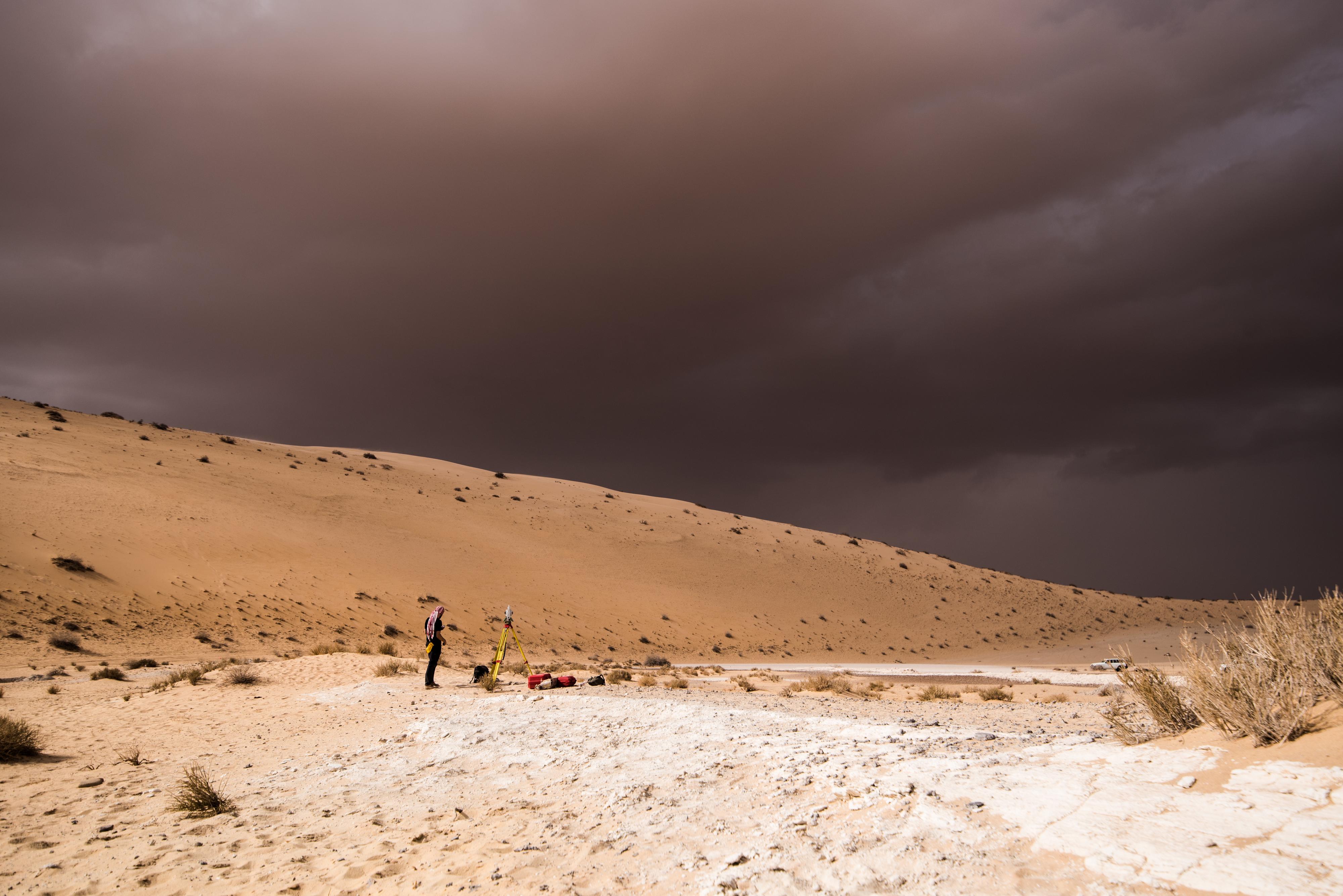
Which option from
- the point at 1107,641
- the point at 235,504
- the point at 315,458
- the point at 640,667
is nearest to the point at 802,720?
the point at 640,667

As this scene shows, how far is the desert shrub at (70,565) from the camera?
89.4 ft

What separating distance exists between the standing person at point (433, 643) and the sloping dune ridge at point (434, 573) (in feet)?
42.2

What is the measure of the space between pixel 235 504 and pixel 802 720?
134ft

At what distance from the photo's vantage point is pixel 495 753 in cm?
1030

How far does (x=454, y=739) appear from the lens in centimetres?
1138

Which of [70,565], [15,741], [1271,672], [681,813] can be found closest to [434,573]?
[70,565]

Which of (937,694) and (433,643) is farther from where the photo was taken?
(937,694)

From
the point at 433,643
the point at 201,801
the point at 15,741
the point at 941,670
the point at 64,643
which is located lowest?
the point at 64,643

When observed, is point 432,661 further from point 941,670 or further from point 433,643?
point 941,670

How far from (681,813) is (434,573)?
37457 mm

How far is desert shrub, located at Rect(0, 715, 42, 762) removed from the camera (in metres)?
10.6

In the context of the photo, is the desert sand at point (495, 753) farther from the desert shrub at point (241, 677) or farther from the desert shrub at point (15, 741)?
the desert shrub at point (15, 741)

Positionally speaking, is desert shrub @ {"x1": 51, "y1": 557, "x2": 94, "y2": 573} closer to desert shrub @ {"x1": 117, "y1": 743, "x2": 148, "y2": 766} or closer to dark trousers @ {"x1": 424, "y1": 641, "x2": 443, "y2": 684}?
dark trousers @ {"x1": 424, "y1": 641, "x2": 443, "y2": 684}

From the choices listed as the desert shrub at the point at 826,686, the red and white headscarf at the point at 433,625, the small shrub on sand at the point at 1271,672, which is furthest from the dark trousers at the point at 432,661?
Result: the small shrub on sand at the point at 1271,672
